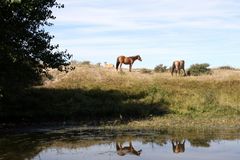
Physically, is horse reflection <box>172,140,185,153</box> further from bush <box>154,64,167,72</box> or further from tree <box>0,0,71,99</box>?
bush <box>154,64,167,72</box>

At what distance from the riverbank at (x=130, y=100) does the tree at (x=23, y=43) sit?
5.66m

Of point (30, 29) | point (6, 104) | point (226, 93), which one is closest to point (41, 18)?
point (30, 29)

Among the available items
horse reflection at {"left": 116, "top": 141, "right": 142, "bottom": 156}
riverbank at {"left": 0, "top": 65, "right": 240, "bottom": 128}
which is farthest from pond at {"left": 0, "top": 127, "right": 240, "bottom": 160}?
riverbank at {"left": 0, "top": 65, "right": 240, "bottom": 128}

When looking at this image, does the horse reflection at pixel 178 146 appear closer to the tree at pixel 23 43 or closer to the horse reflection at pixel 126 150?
the horse reflection at pixel 126 150

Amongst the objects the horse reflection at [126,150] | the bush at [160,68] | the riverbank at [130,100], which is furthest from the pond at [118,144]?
the bush at [160,68]

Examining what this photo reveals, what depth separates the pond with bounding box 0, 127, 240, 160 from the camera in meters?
21.0

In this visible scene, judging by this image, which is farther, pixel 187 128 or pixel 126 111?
pixel 126 111

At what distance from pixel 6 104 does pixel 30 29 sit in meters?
9.10

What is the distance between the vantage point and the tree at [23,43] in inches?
1100

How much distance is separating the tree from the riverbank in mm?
5664

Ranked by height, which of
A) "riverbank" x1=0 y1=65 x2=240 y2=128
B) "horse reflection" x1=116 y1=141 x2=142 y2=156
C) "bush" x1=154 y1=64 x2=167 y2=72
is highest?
"bush" x1=154 y1=64 x2=167 y2=72

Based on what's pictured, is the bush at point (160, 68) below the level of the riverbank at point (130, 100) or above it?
above

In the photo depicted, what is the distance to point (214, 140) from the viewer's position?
25.3 m

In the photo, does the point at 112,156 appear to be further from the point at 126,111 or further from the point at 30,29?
the point at 126,111
